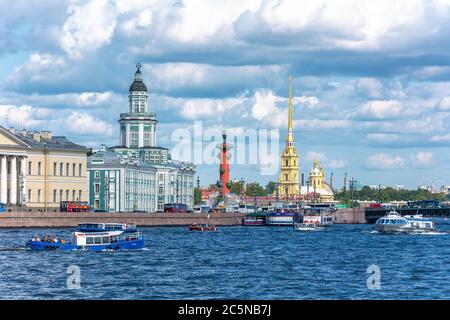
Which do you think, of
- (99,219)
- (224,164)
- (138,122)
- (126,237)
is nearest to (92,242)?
(126,237)

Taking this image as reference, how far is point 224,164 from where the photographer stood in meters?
150

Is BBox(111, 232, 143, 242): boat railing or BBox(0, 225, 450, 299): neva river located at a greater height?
BBox(111, 232, 143, 242): boat railing

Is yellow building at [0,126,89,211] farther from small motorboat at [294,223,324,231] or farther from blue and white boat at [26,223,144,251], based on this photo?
blue and white boat at [26,223,144,251]

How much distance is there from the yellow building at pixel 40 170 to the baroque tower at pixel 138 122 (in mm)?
32660

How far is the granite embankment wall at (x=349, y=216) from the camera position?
129225 mm

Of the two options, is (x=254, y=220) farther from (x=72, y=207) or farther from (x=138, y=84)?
(x=138, y=84)

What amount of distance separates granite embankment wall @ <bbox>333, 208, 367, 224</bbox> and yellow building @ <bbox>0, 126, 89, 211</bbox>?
1453 inches

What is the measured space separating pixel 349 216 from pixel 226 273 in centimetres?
9816

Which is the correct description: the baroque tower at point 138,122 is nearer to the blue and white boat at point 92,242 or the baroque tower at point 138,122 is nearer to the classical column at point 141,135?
the classical column at point 141,135

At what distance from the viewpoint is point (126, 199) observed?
114 meters

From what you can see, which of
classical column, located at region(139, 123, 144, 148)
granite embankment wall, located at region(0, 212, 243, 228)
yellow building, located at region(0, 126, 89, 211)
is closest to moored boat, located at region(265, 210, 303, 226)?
granite embankment wall, located at region(0, 212, 243, 228)

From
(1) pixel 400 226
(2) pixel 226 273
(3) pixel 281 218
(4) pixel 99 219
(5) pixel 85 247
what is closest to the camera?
(2) pixel 226 273

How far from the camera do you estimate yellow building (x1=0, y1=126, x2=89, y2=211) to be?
299 feet
